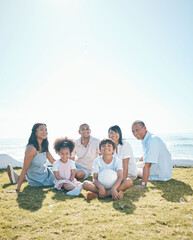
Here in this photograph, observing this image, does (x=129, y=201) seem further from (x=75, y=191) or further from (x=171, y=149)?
(x=171, y=149)

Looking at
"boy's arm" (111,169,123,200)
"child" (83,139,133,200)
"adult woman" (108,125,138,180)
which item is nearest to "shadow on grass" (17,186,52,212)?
"child" (83,139,133,200)

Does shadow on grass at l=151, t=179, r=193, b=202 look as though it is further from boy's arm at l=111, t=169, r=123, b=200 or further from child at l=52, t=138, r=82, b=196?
child at l=52, t=138, r=82, b=196

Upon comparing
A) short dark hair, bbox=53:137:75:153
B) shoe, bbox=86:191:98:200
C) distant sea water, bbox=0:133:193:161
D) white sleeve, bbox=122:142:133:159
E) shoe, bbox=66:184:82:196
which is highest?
short dark hair, bbox=53:137:75:153

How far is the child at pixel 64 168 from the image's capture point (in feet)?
16.7

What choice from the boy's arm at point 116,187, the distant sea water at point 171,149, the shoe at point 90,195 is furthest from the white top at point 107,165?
the distant sea water at point 171,149

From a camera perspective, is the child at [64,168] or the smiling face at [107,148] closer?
the smiling face at [107,148]

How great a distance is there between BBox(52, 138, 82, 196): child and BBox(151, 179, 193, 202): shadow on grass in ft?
7.26

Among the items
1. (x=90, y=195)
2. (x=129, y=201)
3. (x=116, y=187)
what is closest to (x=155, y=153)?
(x=116, y=187)

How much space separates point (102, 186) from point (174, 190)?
1.89m

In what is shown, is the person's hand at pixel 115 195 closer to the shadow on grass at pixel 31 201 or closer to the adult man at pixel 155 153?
the shadow on grass at pixel 31 201

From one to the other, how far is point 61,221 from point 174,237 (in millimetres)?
1590

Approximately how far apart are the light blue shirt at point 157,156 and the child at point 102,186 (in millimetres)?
1162

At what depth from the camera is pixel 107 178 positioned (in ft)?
14.3

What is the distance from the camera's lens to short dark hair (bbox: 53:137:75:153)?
5.48 meters
